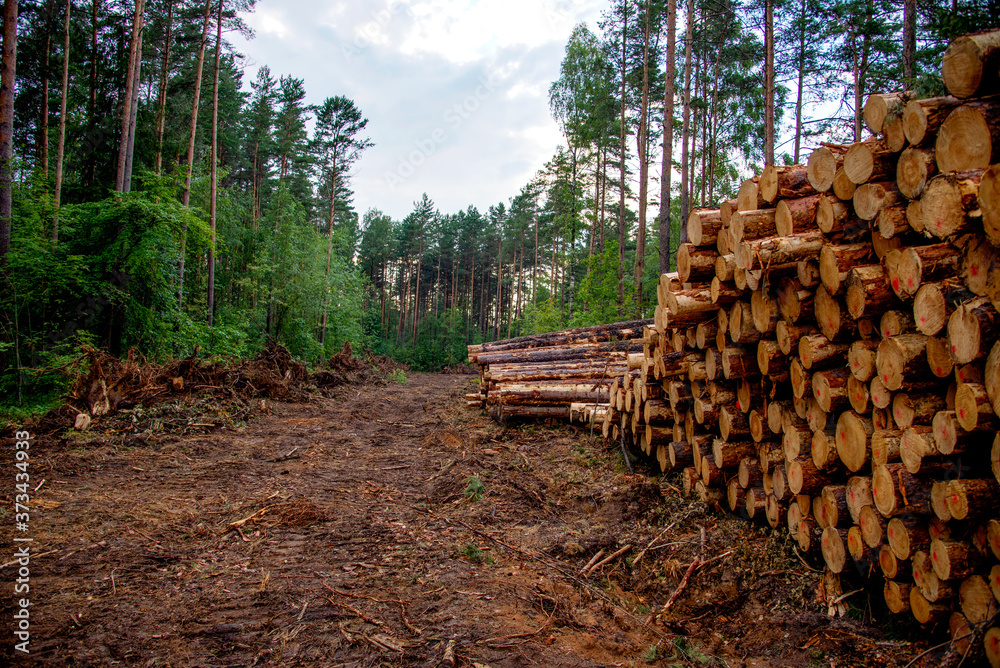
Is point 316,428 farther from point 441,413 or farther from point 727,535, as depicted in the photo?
point 727,535

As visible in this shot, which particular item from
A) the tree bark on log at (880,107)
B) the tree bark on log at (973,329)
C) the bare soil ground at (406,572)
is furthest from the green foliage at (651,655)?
the tree bark on log at (880,107)

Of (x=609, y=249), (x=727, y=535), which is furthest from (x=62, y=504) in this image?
(x=609, y=249)

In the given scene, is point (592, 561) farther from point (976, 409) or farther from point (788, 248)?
point (788, 248)

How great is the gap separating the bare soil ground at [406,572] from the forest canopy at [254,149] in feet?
11.2

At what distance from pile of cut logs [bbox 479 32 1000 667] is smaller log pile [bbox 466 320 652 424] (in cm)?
300

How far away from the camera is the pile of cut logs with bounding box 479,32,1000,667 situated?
7.10 ft

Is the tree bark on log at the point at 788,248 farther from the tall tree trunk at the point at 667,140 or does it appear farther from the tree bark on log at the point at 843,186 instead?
the tall tree trunk at the point at 667,140

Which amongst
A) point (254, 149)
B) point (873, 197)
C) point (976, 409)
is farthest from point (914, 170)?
point (254, 149)

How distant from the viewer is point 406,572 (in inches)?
135

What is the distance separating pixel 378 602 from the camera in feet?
9.89

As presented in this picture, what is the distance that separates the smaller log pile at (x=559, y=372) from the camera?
7.55 m

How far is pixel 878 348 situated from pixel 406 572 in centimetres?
333

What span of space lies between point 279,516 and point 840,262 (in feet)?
16.1

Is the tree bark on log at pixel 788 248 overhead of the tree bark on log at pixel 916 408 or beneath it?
overhead
